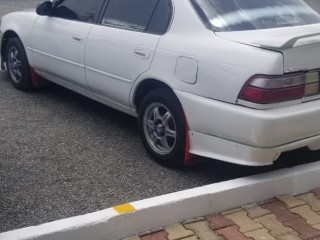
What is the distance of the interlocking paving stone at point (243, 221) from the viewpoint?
11.1 feet

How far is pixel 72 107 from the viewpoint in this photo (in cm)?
580

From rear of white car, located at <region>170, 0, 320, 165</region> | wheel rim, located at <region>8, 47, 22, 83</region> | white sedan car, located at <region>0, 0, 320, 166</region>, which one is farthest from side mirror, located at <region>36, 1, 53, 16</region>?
rear of white car, located at <region>170, 0, 320, 165</region>

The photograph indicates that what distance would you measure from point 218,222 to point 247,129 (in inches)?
27.1

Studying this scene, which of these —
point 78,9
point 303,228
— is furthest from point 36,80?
point 303,228

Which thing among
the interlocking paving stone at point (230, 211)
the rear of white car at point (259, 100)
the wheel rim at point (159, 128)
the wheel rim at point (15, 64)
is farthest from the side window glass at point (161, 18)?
the wheel rim at point (15, 64)

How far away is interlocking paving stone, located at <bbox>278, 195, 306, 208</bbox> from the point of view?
3.76 m

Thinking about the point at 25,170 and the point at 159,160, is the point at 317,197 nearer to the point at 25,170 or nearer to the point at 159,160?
the point at 159,160

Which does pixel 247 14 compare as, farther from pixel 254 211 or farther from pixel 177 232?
pixel 177 232

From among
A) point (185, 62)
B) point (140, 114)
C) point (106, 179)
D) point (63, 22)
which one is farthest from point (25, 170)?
point (63, 22)

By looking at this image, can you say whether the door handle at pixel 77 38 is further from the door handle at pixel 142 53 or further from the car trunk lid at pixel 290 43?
the car trunk lid at pixel 290 43

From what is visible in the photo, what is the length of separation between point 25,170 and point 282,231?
211 centimetres

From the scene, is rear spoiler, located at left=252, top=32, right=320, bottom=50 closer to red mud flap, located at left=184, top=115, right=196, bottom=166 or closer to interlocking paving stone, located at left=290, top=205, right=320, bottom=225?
red mud flap, located at left=184, top=115, right=196, bottom=166

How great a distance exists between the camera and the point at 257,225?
11.3 ft

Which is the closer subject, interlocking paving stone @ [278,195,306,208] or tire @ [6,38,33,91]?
interlocking paving stone @ [278,195,306,208]
